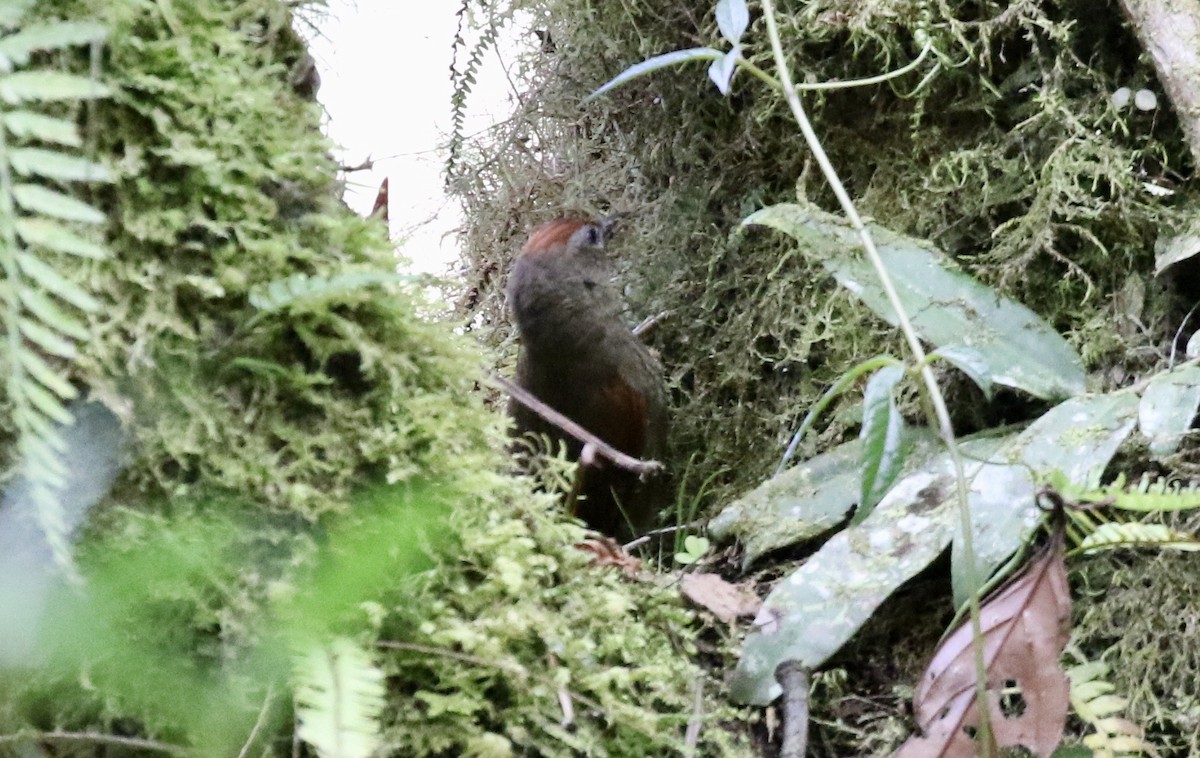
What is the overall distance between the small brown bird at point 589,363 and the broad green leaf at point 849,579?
1179 mm

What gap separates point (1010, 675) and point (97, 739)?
111cm

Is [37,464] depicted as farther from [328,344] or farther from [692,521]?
[692,521]

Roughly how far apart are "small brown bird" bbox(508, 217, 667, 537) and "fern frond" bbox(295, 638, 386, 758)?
1.93m

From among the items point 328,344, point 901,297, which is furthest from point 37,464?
point 901,297

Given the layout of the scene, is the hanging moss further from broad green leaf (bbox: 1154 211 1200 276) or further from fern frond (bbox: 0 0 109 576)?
fern frond (bbox: 0 0 109 576)

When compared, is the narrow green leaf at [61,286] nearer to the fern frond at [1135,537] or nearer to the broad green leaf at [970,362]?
the broad green leaf at [970,362]

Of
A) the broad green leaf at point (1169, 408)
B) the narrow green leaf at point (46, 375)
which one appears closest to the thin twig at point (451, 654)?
the narrow green leaf at point (46, 375)

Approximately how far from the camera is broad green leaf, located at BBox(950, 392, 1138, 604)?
166cm

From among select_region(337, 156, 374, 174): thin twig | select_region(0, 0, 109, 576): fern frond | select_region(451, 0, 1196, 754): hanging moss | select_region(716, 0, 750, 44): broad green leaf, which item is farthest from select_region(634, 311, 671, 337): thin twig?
select_region(0, 0, 109, 576): fern frond

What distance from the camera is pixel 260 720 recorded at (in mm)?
1078

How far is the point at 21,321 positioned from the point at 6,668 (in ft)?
1.15

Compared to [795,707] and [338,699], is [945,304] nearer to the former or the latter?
[795,707]

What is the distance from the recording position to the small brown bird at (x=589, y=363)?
3.09 meters

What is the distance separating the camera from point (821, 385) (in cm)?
275
